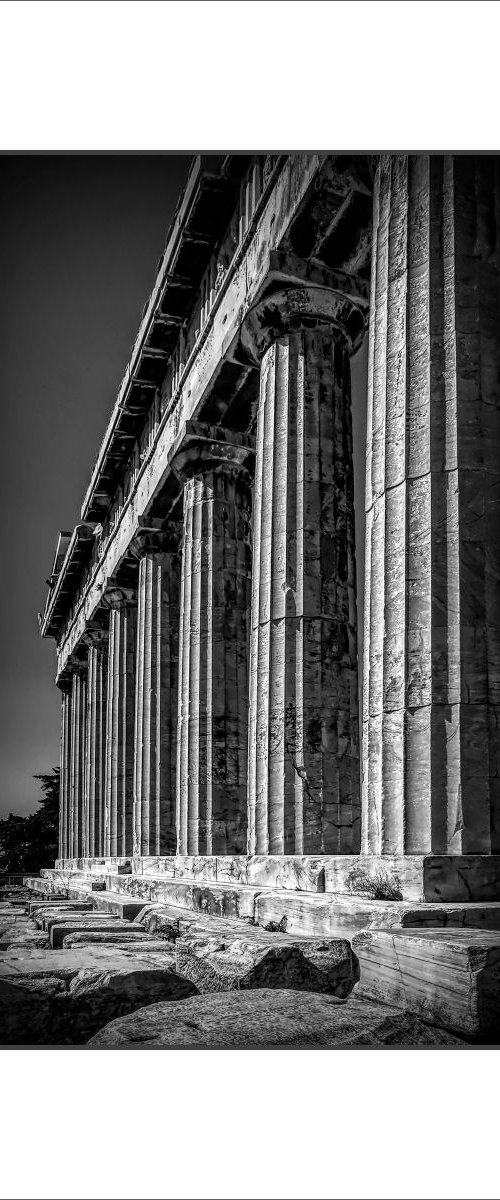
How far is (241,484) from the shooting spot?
1953 cm

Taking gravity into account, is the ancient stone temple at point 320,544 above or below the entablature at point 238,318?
below

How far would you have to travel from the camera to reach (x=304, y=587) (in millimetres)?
13039

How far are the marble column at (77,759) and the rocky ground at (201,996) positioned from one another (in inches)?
1323

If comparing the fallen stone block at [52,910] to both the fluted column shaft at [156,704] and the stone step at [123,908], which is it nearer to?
the stone step at [123,908]

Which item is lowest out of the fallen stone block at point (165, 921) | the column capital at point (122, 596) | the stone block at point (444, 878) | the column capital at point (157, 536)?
the fallen stone block at point (165, 921)

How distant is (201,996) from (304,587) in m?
7.35

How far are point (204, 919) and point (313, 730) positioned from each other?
3.02 m

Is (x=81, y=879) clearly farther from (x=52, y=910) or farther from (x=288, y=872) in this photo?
(x=288, y=872)

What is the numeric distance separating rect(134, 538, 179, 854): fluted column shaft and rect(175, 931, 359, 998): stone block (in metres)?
16.4

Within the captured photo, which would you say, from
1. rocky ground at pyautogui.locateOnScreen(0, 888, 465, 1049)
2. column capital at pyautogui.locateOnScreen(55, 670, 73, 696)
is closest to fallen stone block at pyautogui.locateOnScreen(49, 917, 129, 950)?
rocky ground at pyautogui.locateOnScreen(0, 888, 465, 1049)

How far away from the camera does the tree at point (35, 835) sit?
5019 cm

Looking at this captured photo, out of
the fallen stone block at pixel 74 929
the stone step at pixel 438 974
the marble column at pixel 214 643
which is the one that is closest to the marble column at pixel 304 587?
the fallen stone block at pixel 74 929

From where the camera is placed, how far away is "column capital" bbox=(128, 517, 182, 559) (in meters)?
25.1

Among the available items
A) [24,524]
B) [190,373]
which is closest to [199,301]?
[190,373]
